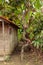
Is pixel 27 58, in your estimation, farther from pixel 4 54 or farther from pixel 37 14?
pixel 37 14

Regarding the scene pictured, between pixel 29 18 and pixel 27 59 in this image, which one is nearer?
pixel 27 59

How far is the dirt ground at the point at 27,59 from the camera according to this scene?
8.87 m

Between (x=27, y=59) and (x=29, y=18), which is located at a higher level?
(x=29, y=18)

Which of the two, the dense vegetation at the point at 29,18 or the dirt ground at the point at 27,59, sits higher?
the dense vegetation at the point at 29,18

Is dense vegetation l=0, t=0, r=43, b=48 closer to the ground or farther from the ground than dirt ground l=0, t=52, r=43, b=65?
farther from the ground

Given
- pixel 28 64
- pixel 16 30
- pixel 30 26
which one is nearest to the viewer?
pixel 28 64

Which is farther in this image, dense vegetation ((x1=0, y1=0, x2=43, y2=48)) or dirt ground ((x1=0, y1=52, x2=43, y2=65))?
dense vegetation ((x1=0, y1=0, x2=43, y2=48))

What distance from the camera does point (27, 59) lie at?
9.38 m

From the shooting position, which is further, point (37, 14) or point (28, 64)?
point (37, 14)

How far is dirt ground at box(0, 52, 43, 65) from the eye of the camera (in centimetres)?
887

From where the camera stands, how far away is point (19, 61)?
916cm

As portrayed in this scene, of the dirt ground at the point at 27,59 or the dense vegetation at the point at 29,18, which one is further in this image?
the dense vegetation at the point at 29,18

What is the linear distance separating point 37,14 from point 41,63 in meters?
2.67

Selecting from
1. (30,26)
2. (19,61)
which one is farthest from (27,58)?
(30,26)
